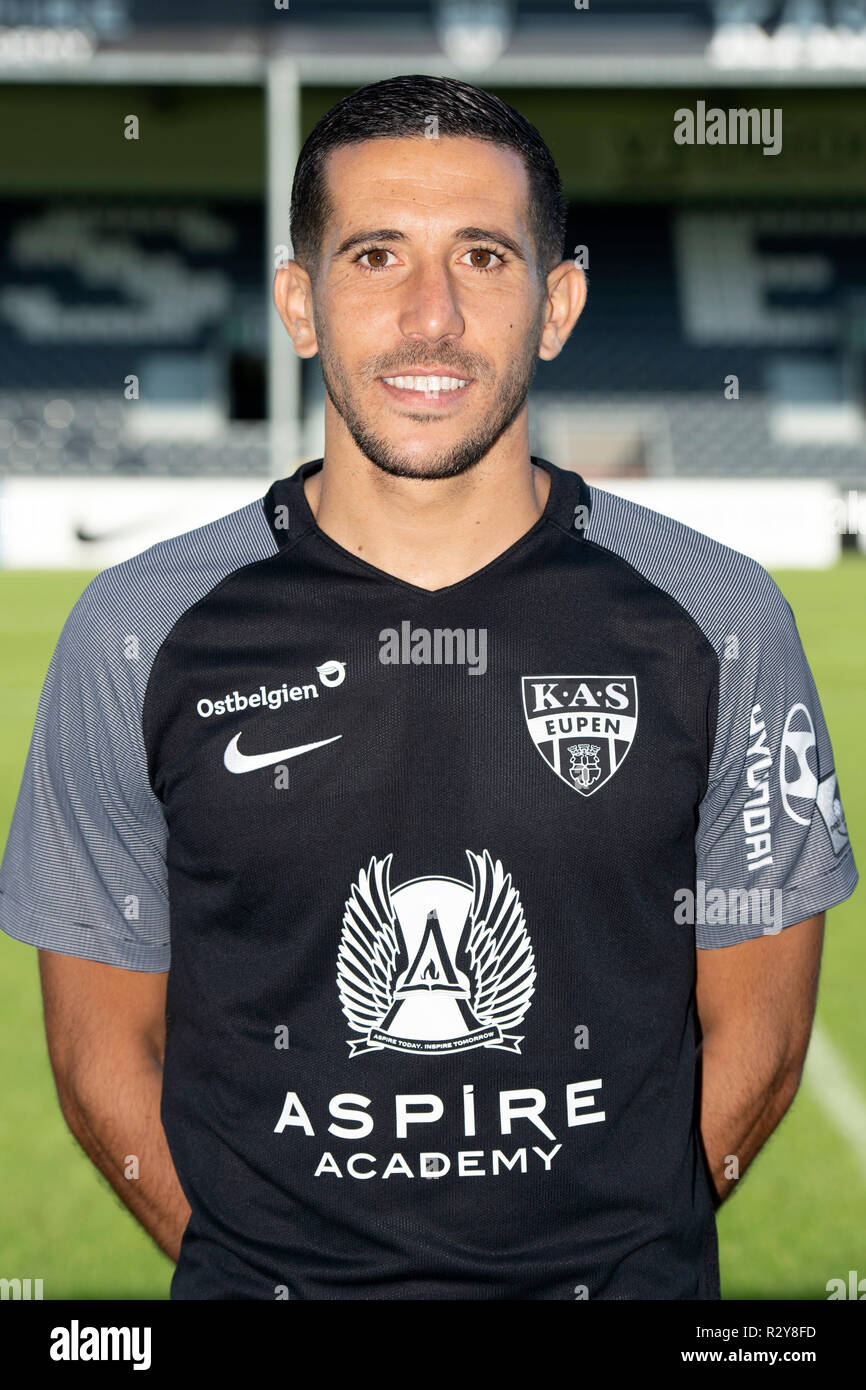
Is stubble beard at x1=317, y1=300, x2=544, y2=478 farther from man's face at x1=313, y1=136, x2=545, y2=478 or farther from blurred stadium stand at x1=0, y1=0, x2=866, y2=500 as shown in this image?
blurred stadium stand at x1=0, y1=0, x2=866, y2=500

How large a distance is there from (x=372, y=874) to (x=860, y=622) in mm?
12020

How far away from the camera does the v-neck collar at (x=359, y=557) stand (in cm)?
181

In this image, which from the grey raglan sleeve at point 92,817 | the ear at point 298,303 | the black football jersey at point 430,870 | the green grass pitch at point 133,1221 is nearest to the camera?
the black football jersey at point 430,870

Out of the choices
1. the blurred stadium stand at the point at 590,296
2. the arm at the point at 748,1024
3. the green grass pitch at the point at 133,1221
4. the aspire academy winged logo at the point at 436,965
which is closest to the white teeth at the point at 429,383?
the aspire academy winged logo at the point at 436,965

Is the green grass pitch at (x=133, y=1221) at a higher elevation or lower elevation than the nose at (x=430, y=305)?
lower

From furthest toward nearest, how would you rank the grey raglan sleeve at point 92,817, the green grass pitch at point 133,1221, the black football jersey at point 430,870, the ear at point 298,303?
the green grass pitch at point 133,1221 < the ear at point 298,303 < the grey raglan sleeve at point 92,817 < the black football jersey at point 430,870

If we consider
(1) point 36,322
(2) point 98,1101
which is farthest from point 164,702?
(1) point 36,322

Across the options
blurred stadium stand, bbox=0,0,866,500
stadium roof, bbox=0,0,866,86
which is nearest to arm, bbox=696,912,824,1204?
stadium roof, bbox=0,0,866,86

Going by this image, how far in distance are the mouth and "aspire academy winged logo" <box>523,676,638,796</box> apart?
31 cm

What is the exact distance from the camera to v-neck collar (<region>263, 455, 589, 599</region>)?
1.81 meters

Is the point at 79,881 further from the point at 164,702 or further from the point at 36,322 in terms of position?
the point at 36,322

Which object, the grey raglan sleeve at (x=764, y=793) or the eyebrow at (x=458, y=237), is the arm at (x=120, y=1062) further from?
the eyebrow at (x=458, y=237)

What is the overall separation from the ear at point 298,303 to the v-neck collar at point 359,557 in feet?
0.46

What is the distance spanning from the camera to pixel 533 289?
1.79 metres
